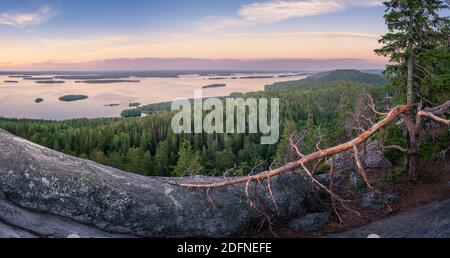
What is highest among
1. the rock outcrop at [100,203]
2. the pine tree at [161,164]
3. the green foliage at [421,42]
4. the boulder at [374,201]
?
the green foliage at [421,42]

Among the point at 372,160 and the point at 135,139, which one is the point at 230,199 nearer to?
the point at 372,160

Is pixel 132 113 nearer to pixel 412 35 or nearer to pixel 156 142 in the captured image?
pixel 156 142

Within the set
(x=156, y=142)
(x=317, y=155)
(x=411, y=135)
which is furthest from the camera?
(x=156, y=142)

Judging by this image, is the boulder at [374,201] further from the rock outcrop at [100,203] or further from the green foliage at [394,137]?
the green foliage at [394,137]

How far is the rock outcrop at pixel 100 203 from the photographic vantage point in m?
10.5

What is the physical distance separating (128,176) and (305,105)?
125m

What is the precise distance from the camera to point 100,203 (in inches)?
448

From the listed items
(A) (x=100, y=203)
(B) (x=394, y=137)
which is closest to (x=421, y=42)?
(B) (x=394, y=137)

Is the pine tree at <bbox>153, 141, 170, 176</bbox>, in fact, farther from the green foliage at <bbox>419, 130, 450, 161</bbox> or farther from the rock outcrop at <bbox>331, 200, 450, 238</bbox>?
the rock outcrop at <bbox>331, 200, 450, 238</bbox>

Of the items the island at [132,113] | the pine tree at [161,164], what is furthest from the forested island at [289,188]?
the island at [132,113]

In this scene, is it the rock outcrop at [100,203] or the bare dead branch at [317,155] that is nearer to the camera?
the rock outcrop at [100,203]

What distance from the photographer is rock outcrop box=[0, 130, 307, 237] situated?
1050 cm

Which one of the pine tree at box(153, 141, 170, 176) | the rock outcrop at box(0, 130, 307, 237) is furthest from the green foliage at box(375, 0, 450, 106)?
the pine tree at box(153, 141, 170, 176)
